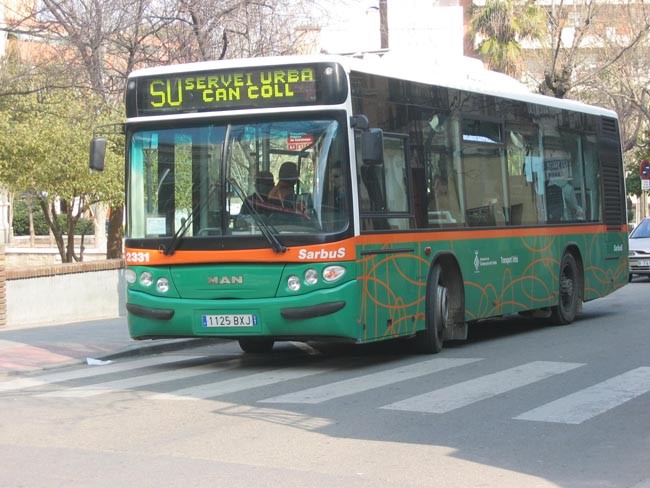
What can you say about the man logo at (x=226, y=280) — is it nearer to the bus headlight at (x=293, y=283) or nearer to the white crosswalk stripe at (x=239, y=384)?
the bus headlight at (x=293, y=283)

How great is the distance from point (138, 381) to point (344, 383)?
2.16 meters

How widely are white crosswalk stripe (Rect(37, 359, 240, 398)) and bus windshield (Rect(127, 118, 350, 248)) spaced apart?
138cm

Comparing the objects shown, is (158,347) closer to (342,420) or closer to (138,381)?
(138,381)

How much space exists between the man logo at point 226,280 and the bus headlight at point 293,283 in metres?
0.49

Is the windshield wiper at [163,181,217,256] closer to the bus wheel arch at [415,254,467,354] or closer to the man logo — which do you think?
the man logo

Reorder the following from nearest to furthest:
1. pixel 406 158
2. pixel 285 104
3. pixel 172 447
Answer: pixel 172 447, pixel 285 104, pixel 406 158

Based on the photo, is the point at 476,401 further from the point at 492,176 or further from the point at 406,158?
the point at 492,176

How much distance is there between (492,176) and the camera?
14414 millimetres

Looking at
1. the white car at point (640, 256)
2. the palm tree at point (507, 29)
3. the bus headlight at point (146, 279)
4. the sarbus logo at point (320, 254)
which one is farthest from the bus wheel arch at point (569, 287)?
the palm tree at point (507, 29)

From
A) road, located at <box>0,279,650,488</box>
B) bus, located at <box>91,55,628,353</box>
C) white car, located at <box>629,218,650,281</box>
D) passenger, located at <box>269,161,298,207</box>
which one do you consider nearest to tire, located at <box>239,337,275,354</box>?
bus, located at <box>91,55,628,353</box>

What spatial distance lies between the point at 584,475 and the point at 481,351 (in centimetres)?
675

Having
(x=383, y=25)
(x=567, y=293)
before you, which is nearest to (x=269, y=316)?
(x=567, y=293)

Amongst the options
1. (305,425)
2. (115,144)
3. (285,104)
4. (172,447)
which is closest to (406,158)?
(285,104)

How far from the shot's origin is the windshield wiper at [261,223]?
36.7ft
